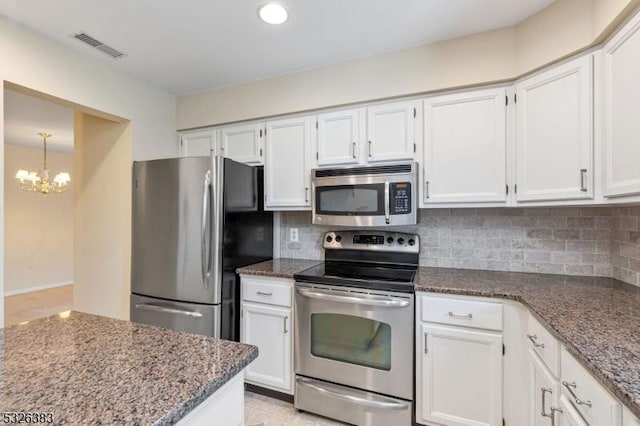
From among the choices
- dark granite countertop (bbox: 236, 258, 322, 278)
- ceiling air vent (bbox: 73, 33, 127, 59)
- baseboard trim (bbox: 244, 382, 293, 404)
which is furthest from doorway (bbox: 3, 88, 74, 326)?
baseboard trim (bbox: 244, 382, 293, 404)

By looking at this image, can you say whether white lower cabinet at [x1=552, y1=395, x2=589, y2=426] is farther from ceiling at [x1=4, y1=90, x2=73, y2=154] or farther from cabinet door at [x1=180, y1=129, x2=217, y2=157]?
ceiling at [x1=4, y1=90, x2=73, y2=154]

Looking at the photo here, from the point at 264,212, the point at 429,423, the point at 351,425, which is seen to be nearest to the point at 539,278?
the point at 429,423

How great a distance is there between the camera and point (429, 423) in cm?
175

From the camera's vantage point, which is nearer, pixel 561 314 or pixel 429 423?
pixel 561 314

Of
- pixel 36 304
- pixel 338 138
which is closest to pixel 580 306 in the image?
pixel 338 138

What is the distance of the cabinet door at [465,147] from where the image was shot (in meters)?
1.91

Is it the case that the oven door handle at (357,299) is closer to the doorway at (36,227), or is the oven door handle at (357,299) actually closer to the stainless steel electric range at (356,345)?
the stainless steel electric range at (356,345)

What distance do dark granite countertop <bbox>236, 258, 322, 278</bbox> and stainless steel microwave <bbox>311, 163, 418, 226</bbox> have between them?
0.39 m

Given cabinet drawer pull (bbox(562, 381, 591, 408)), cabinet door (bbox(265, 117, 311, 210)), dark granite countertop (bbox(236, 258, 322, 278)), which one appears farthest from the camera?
cabinet door (bbox(265, 117, 311, 210))

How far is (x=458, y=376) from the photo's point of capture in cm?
169

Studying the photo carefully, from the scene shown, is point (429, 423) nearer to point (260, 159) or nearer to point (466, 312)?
point (466, 312)

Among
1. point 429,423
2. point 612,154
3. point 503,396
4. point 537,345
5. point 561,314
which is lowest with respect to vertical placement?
point 429,423

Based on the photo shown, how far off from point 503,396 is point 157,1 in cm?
280

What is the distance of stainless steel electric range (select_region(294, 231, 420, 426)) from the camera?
1767 millimetres
